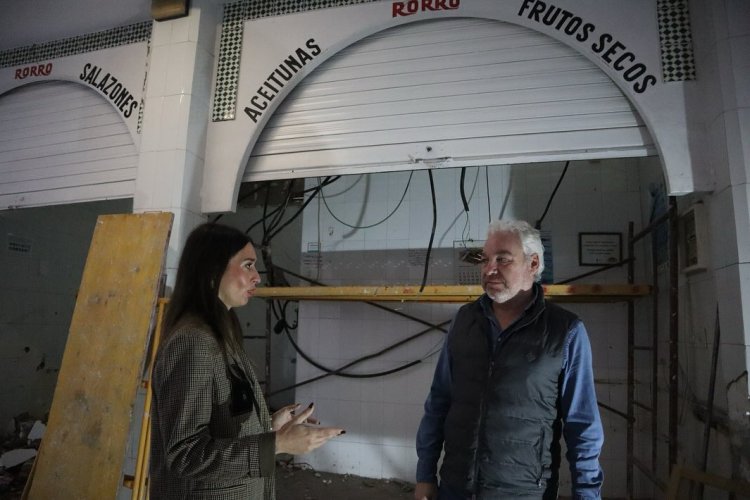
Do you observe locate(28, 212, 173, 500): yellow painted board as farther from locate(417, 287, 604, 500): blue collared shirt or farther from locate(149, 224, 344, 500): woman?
locate(417, 287, 604, 500): blue collared shirt

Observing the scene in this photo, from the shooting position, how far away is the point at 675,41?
6.54 ft

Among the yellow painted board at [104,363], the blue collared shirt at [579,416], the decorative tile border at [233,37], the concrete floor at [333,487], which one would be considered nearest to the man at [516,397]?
the blue collared shirt at [579,416]

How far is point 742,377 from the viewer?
5.48 ft

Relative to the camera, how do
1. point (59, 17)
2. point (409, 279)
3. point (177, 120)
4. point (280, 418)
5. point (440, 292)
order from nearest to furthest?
point (280, 418) → point (177, 120) → point (440, 292) → point (59, 17) → point (409, 279)

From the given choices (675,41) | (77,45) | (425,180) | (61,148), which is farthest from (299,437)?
(77,45)

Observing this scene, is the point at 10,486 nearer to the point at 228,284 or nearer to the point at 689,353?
the point at 228,284

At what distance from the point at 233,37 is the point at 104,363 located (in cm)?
207

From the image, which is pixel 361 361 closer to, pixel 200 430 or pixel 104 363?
pixel 104 363

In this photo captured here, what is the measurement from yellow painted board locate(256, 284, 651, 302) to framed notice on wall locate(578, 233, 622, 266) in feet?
2.50

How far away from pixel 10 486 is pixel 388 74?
4.13 m

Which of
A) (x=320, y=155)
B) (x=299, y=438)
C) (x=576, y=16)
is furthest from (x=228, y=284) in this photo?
(x=576, y=16)

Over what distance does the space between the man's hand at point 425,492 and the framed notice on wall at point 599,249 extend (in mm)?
2579

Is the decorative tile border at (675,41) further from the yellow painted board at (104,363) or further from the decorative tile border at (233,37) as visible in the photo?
the yellow painted board at (104,363)

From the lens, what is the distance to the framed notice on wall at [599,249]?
3.47 m
